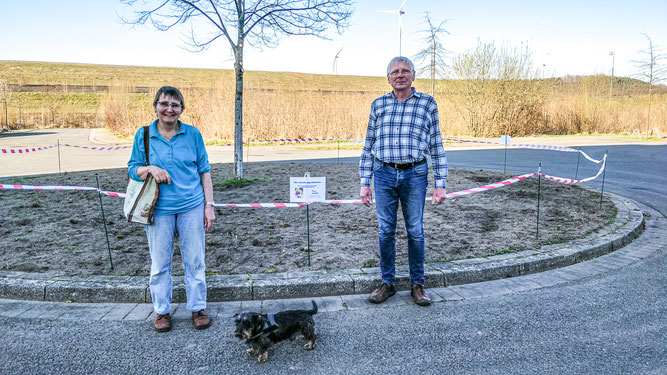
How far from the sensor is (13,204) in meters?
8.26

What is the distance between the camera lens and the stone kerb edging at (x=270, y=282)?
167 inches

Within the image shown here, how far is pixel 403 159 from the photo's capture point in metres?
3.95

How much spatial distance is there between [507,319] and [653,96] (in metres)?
40.6

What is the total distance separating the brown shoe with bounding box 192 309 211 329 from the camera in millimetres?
3648

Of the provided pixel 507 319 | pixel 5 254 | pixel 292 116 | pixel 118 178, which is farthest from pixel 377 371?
pixel 292 116

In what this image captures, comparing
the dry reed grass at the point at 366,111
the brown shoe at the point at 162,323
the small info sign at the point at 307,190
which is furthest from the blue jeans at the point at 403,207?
the dry reed grass at the point at 366,111

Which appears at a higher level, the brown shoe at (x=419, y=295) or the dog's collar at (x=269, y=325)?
the dog's collar at (x=269, y=325)

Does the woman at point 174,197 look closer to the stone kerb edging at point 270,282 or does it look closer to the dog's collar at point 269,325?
the stone kerb edging at point 270,282

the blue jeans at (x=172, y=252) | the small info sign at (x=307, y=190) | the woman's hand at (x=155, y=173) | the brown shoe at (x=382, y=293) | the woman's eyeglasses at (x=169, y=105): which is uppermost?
the woman's eyeglasses at (x=169, y=105)

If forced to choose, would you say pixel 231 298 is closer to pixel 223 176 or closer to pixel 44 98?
pixel 223 176

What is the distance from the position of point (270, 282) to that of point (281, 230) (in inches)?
88.3

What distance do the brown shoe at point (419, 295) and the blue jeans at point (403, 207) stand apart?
48 millimetres

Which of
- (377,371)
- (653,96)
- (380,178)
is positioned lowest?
(377,371)

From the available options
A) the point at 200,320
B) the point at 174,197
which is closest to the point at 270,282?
the point at 200,320
